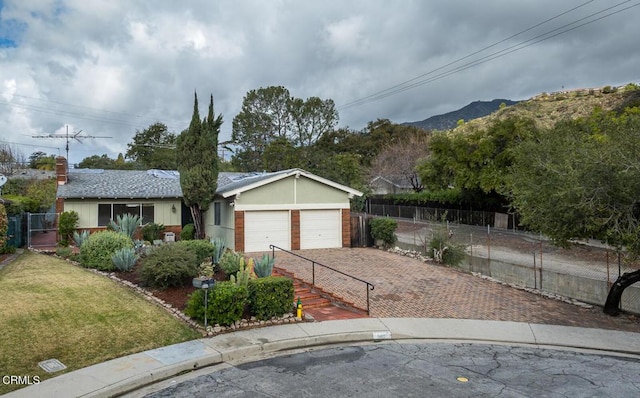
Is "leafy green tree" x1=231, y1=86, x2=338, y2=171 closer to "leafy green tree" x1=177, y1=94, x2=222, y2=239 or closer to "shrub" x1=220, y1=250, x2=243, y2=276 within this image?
"leafy green tree" x1=177, y1=94, x2=222, y2=239

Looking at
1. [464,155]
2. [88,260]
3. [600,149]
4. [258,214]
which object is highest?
[464,155]

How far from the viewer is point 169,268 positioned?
1241cm

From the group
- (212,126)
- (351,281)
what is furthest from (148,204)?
(351,281)

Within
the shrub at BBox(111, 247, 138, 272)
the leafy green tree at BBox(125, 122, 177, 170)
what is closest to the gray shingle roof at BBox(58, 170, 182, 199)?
the shrub at BBox(111, 247, 138, 272)

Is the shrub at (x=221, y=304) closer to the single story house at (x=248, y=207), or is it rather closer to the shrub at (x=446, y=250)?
the single story house at (x=248, y=207)

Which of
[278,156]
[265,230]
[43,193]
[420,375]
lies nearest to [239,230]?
[265,230]

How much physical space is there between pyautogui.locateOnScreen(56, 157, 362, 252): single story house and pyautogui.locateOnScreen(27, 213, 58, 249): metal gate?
1440 millimetres

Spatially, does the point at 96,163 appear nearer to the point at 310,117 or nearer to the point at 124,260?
the point at 310,117

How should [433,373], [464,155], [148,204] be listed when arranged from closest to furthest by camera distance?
[433,373] → [148,204] → [464,155]

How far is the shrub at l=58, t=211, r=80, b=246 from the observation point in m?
21.8

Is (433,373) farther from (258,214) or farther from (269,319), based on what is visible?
(258,214)

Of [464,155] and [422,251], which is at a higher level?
[464,155]

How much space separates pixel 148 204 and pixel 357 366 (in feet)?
64.6

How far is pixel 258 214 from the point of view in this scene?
71.1 ft
